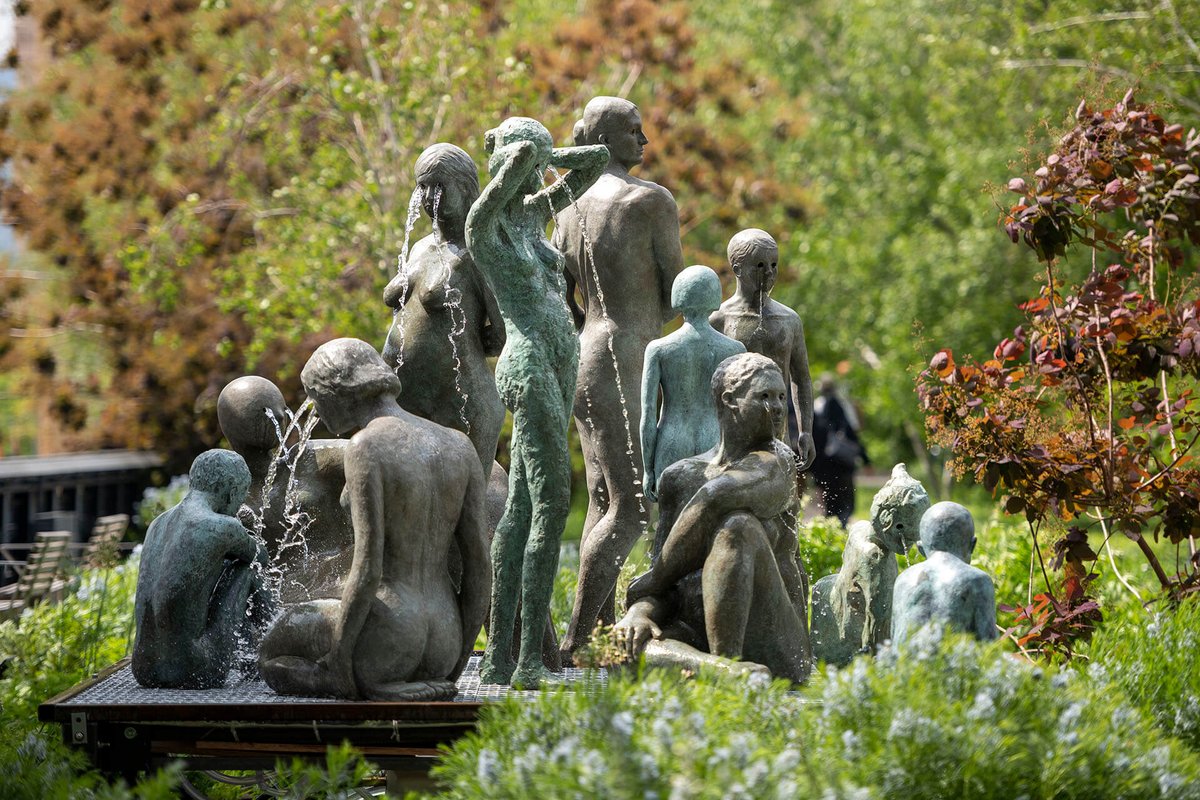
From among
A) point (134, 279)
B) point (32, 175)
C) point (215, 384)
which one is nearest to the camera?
point (134, 279)

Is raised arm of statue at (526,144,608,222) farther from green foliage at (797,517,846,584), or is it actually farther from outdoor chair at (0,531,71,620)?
outdoor chair at (0,531,71,620)

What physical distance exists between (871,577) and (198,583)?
2.70 meters

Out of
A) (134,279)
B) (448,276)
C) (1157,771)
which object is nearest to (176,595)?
(448,276)

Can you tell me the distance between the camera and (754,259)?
8.09 m

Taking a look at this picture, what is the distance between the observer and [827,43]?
28422 mm

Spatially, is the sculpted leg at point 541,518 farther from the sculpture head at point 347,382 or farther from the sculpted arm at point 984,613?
the sculpted arm at point 984,613

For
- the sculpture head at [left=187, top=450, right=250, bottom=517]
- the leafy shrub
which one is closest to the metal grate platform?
the sculpture head at [left=187, top=450, right=250, bottom=517]

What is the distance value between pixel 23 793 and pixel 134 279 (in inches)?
500

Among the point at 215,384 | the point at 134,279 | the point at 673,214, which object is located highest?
the point at 673,214

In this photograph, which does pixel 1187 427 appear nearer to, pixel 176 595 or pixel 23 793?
pixel 176 595

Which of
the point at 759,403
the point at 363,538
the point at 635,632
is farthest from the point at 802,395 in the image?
the point at 363,538

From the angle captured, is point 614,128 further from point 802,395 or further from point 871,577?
point 871,577

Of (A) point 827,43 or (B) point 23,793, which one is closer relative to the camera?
(B) point 23,793

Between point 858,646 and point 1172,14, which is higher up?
point 1172,14
